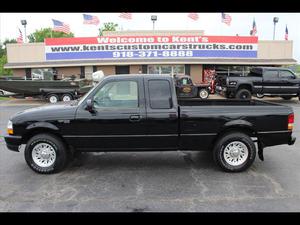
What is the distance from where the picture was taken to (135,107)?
5398 mm

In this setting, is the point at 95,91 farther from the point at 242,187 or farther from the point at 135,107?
the point at 242,187

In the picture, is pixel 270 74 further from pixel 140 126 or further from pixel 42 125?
pixel 42 125

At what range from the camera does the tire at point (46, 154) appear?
540 cm

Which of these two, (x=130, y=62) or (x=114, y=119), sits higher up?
(x=130, y=62)

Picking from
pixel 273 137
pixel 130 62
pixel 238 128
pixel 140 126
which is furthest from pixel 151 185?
pixel 130 62

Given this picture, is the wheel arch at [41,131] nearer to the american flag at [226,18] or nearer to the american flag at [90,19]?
the american flag at [90,19]

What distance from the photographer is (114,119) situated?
5.34 m

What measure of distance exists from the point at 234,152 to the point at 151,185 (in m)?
1.72

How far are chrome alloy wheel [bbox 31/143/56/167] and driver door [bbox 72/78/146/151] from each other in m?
0.50

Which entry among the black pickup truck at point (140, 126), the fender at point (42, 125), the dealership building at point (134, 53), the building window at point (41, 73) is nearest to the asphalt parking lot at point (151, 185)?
the black pickup truck at point (140, 126)

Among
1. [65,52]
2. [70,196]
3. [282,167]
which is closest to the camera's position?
[70,196]

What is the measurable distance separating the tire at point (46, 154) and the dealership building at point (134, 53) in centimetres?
1942

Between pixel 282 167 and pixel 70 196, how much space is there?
4.02 metres
